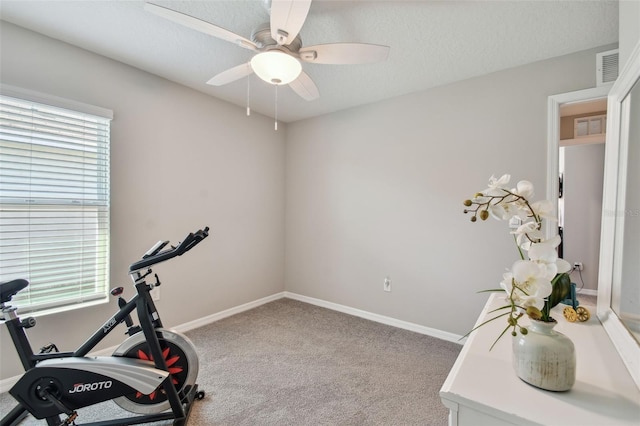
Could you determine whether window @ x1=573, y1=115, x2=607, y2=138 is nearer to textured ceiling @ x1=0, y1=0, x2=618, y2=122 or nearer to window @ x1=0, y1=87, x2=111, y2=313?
textured ceiling @ x1=0, y1=0, x2=618, y2=122

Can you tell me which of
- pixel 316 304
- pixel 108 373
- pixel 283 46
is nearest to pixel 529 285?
pixel 283 46

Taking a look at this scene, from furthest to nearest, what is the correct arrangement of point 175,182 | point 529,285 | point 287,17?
point 175,182 → point 287,17 → point 529,285

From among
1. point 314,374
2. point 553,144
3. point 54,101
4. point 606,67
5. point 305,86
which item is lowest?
point 314,374

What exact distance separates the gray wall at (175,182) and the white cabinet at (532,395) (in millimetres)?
2584

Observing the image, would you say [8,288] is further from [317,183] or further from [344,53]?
[317,183]

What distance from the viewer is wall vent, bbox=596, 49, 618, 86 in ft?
Result: 6.25

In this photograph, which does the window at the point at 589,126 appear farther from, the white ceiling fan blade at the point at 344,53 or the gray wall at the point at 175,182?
the gray wall at the point at 175,182

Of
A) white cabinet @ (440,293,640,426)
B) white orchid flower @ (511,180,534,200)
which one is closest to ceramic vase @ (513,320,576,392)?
white cabinet @ (440,293,640,426)

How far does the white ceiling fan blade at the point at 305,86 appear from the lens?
6.22ft

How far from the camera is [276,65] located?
1.52 m

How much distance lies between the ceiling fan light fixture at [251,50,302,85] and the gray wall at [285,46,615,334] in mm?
1679

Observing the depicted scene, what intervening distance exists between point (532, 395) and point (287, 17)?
1691mm

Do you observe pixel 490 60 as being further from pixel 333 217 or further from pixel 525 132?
pixel 333 217

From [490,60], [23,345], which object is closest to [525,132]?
[490,60]
